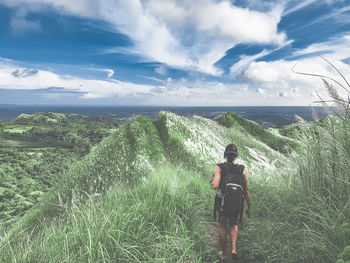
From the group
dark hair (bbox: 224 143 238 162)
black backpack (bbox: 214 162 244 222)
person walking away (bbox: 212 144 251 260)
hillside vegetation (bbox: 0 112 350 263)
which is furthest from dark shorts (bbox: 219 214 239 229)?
dark hair (bbox: 224 143 238 162)

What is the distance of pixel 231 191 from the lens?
4.38m

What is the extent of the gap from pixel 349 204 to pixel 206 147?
7.57 meters

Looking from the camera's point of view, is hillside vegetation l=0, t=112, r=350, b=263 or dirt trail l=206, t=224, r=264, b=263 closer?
hillside vegetation l=0, t=112, r=350, b=263

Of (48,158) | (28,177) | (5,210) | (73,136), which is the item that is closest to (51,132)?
(73,136)

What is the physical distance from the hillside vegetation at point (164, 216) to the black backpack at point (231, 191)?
0.74 meters

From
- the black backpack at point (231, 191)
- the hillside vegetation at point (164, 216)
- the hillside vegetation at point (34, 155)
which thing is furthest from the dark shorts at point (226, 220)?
the hillside vegetation at point (34, 155)

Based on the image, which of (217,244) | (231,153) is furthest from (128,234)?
(231,153)

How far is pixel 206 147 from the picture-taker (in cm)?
1075

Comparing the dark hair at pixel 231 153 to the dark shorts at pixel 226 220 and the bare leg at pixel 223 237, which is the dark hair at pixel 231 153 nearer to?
the dark shorts at pixel 226 220

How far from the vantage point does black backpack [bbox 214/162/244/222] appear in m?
4.38

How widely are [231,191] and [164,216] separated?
1.57m

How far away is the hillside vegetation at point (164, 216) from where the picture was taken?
3.19 metres

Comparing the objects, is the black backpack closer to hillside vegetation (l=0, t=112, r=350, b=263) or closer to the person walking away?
the person walking away

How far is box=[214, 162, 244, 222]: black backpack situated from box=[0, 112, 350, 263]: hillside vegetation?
29.3 inches
